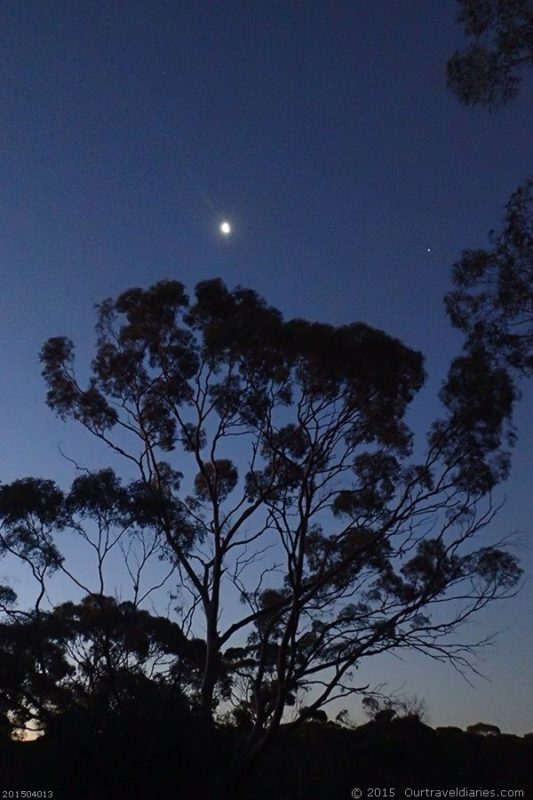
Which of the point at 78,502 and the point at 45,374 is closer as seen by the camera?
the point at 78,502

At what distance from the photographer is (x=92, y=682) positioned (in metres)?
15.6

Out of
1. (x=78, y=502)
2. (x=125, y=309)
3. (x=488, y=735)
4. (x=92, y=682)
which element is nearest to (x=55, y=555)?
(x=78, y=502)

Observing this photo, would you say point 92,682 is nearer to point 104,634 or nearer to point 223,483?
point 104,634

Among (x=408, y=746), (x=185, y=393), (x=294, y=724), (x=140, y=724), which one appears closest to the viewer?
(x=140, y=724)

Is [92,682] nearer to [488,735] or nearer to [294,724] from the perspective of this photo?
[294,724]

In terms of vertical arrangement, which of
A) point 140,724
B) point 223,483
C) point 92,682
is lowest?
point 140,724

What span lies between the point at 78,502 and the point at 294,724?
5.57 meters

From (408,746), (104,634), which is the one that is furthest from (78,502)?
(408,746)

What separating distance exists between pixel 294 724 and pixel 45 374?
8856 millimetres

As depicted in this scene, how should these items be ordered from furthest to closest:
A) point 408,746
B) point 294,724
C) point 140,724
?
point 408,746 < point 294,724 < point 140,724

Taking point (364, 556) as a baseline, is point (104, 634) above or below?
below

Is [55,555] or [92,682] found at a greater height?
[55,555]

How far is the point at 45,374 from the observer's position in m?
18.4

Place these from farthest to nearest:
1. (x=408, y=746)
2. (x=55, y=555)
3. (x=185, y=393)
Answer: (x=408, y=746), (x=185, y=393), (x=55, y=555)
